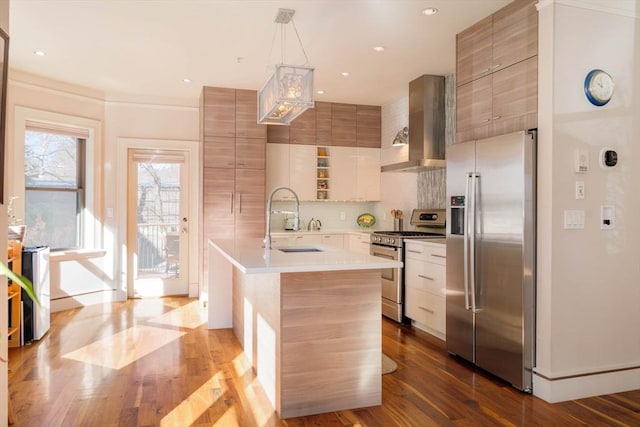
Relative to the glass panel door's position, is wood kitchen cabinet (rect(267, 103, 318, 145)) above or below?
above

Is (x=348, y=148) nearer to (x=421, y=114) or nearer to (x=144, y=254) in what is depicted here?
(x=421, y=114)

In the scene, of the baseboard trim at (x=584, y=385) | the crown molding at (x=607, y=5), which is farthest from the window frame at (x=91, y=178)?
the baseboard trim at (x=584, y=385)

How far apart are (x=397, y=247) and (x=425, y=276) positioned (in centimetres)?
50

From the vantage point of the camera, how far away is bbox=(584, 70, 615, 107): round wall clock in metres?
2.89

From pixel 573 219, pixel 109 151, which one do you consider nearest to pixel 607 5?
pixel 573 219

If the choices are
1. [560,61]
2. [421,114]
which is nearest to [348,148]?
[421,114]

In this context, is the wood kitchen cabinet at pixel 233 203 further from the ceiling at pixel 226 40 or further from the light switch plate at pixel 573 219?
the light switch plate at pixel 573 219

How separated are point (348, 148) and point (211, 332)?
317cm

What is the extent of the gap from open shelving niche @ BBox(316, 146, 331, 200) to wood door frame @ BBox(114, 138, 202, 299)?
1589mm

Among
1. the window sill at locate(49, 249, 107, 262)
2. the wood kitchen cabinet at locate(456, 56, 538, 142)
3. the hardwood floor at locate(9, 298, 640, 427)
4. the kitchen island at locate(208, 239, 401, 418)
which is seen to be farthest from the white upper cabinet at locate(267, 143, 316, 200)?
the kitchen island at locate(208, 239, 401, 418)

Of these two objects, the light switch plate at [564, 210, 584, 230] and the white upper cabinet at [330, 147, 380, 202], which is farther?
the white upper cabinet at [330, 147, 380, 202]

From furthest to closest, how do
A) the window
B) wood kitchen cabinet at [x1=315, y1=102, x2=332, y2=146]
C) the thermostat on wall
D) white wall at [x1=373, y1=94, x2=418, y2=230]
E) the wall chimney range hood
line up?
wood kitchen cabinet at [x1=315, y1=102, x2=332, y2=146]
white wall at [x1=373, y1=94, x2=418, y2=230]
the window
the wall chimney range hood
the thermostat on wall

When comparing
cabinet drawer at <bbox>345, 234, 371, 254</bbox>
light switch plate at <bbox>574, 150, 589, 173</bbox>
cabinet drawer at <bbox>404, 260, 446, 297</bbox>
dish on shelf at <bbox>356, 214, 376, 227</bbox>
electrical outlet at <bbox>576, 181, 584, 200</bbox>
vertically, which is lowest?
cabinet drawer at <bbox>404, 260, 446, 297</bbox>

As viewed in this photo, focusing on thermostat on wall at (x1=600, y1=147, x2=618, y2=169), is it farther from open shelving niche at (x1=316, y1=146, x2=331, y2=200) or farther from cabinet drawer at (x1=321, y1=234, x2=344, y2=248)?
open shelving niche at (x1=316, y1=146, x2=331, y2=200)
